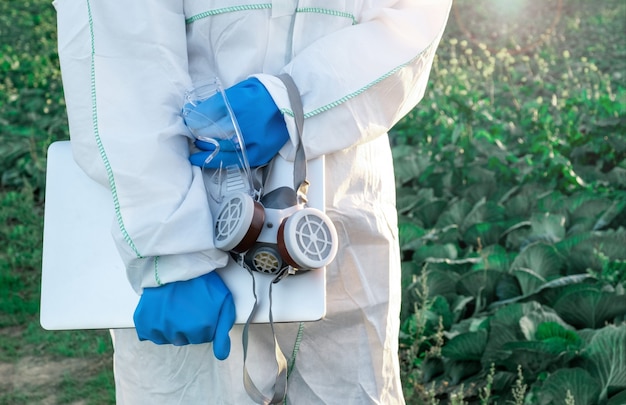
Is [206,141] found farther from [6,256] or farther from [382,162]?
[6,256]

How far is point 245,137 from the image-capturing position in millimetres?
1720

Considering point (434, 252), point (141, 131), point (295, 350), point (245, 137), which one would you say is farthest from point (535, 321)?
point (141, 131)

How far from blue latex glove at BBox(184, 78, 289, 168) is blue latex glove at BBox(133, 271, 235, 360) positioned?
0.21 metres

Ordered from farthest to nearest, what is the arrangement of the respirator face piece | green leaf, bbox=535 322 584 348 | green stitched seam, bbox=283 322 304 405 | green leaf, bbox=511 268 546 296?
green leaf, bbox=511 268 546 296 < green leaf, bbox=535 322 584 348 < green stitched seam, bbox=283 322 304 405 < the respirator face piece

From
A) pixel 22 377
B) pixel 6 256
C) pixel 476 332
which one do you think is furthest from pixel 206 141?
pixel 6 256

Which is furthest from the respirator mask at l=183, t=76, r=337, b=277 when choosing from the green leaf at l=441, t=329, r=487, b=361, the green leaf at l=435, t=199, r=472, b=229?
the green leaf at l=435, t=199, r=472, b=229

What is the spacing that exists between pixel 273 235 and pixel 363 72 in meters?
0.34

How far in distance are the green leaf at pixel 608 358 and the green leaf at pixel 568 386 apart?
0.23ft

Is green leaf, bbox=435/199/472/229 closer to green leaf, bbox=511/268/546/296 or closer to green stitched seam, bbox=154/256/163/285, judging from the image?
green leaf, bbox=511/268/546/296

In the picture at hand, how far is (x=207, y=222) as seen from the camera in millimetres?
1682

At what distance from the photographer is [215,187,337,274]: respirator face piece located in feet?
5.34

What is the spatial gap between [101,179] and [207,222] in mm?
203

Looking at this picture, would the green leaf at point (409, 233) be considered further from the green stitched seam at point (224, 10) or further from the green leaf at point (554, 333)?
the green stitched seam at point (224, 10)

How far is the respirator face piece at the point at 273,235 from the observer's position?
1627 mm
